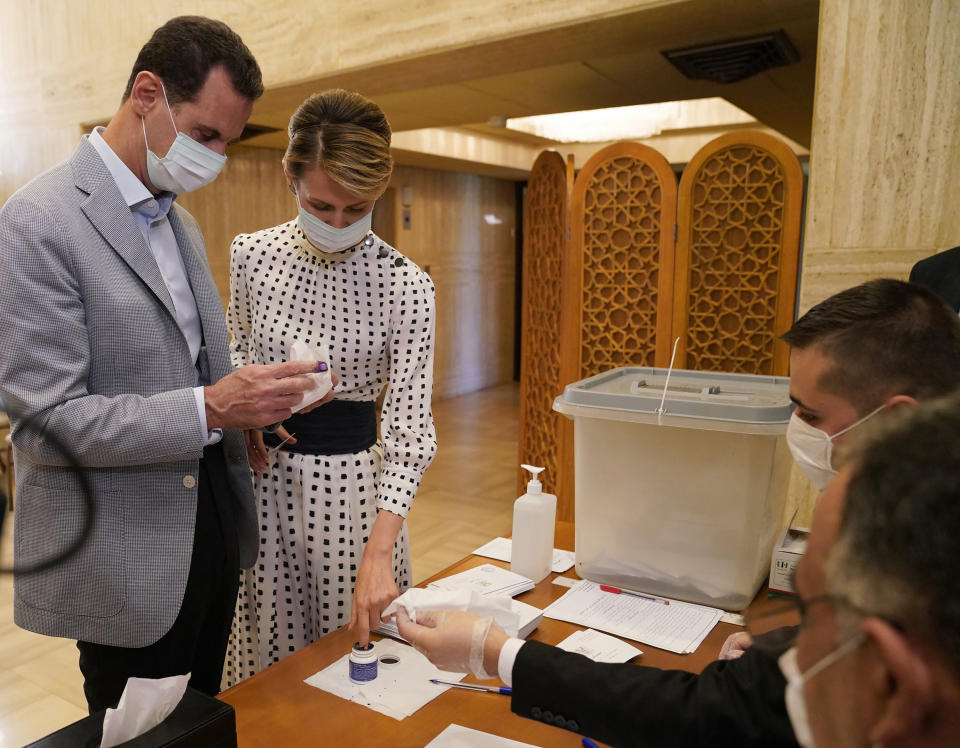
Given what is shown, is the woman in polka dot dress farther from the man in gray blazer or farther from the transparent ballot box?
the transparent ballot box

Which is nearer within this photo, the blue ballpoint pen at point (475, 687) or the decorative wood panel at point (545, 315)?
the blue ballpoint pen at point (475, 687)

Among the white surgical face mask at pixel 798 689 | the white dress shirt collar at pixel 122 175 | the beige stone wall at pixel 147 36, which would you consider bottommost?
the white surgical face mask at pixel 798 689

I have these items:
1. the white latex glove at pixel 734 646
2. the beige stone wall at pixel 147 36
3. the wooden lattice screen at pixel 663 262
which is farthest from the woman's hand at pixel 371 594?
the wooden lattice screen at pixel 663 262

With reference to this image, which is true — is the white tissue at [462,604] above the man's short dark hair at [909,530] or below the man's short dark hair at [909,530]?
below

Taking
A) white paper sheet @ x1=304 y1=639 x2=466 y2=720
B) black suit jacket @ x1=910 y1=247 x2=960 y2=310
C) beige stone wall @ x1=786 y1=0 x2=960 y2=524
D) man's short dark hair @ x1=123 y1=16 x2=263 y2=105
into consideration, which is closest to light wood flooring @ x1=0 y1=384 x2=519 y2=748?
white paper sheet @ x1=304 y1=639 x2=466 y2=720

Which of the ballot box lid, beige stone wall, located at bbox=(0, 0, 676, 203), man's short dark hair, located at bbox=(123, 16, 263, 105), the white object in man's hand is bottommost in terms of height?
the ballot box lid

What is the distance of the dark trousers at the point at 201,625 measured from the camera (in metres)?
1.25

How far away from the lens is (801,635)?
0.51 meters

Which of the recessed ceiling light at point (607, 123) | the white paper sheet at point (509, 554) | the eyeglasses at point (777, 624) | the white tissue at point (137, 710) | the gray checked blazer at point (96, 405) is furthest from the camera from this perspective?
the recessed ceiling light at point (607, 123)

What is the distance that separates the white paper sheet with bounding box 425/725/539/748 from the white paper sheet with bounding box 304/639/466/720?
8 cm

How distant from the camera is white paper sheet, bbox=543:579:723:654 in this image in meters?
1.28

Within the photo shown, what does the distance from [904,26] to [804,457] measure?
4.56 ft

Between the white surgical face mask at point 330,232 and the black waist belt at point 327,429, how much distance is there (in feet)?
1.03

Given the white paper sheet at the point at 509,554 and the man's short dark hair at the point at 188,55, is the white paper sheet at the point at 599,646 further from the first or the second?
the man's short dark hair at the point at 188,55
